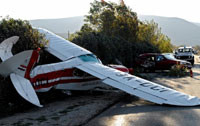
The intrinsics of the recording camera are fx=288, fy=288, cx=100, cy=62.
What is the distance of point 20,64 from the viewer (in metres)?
8.53

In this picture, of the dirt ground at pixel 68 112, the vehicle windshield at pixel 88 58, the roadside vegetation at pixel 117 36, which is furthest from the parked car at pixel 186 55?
the vehicle windshield at pixel 88 58

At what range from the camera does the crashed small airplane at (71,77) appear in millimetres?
8367

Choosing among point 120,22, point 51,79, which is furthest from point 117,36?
point 51,79

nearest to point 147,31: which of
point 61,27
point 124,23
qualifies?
point 124,23

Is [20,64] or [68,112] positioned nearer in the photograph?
[68,112]

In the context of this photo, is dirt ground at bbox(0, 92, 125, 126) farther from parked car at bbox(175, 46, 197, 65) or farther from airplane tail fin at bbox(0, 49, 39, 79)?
parked car at bbox(175, 46, 197, 65)

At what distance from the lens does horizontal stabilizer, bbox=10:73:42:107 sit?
7577 mm

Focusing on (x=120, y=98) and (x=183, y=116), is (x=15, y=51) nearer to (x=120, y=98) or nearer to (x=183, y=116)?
(x=120, y=98)

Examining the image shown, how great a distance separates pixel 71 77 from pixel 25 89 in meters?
2.55

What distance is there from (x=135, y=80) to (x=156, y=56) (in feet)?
37.2

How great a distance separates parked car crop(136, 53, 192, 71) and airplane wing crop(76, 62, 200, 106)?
10.3m

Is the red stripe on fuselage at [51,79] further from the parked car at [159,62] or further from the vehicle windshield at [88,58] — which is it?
the parked car at [159,62]

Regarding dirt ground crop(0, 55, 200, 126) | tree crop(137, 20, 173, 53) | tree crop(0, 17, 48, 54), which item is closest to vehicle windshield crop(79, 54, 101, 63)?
dirt ground crop(0, 55, 200, 126)

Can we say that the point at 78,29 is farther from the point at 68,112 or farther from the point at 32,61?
the point at 68,112
